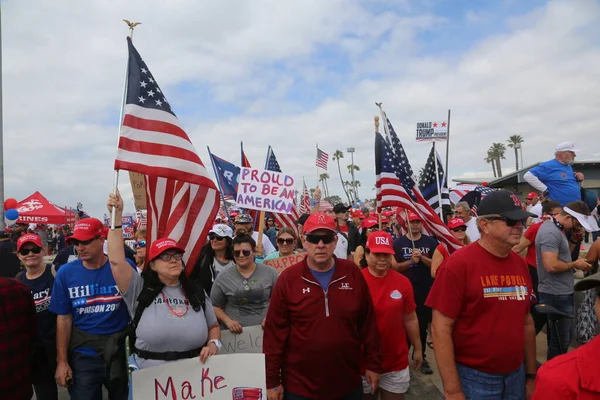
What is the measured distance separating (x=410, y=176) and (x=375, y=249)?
2352 millimetres

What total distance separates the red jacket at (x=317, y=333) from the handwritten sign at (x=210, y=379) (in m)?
0.22

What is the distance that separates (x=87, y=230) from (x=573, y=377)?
3622 millimetres

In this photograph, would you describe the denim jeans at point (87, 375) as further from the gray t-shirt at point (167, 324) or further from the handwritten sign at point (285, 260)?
the handwritten sign at point (285, 260)

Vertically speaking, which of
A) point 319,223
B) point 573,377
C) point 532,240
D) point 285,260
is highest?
point 319,223

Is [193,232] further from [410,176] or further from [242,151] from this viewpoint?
[242,151]

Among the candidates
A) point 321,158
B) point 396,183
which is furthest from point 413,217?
point 321,158

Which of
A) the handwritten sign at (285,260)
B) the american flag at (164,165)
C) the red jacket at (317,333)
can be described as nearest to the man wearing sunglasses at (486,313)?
the red jacket at (317,333)

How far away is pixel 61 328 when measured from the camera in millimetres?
3742

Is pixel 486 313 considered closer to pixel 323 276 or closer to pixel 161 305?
pixel 323 276

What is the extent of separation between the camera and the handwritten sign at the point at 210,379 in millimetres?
3244

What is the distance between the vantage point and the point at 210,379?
3.38m

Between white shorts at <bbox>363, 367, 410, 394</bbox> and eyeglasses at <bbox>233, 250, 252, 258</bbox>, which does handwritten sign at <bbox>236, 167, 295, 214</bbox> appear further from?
white shorts at <bbox>363, 367, 410, 394</bbox>

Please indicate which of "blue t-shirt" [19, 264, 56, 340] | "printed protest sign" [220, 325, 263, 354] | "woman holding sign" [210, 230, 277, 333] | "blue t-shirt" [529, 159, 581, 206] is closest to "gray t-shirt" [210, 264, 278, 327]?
"woman holding sign" [210, 230, 277, 333]

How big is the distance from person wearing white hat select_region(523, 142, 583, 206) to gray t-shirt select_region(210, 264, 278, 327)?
4.49m
